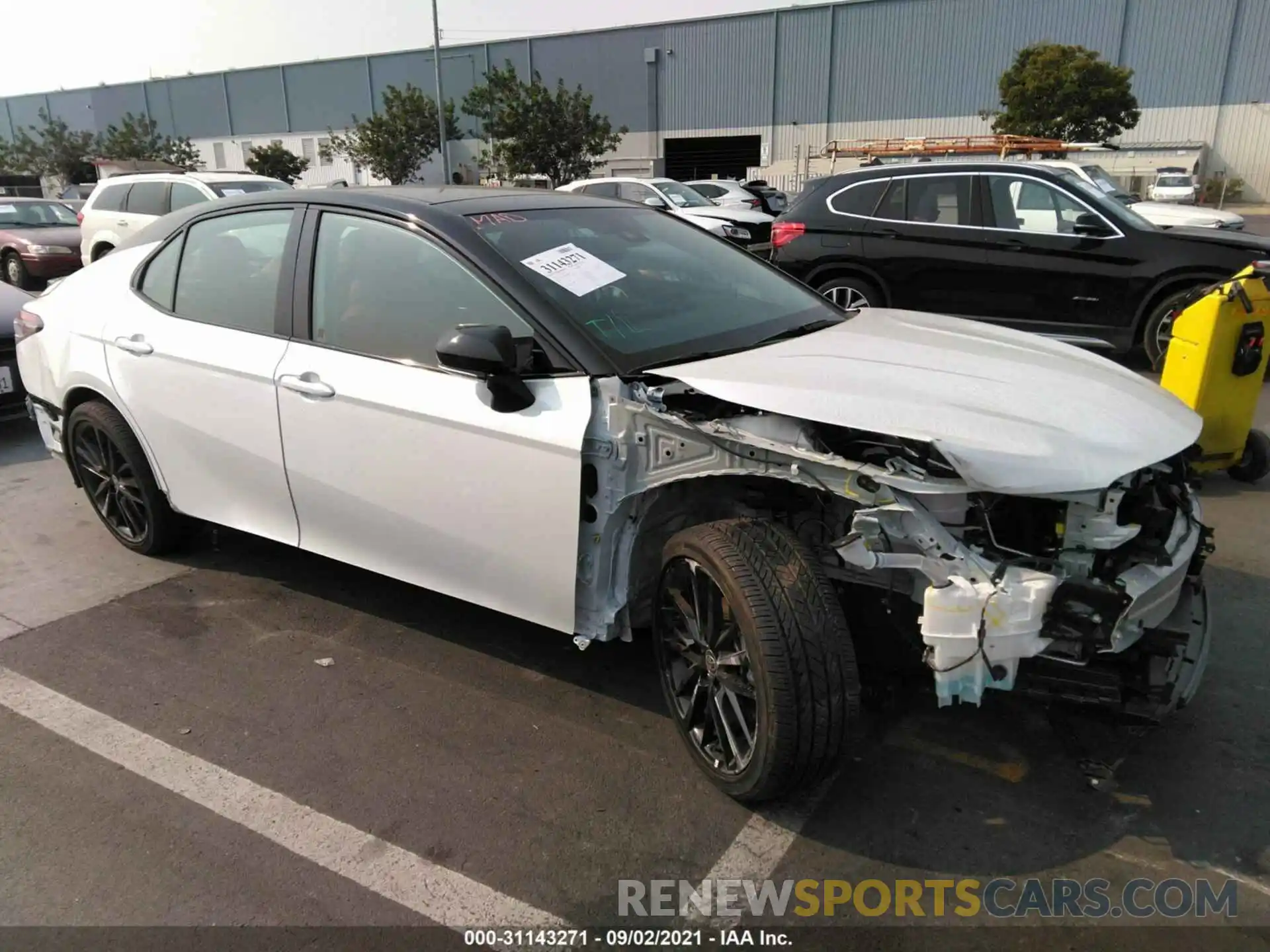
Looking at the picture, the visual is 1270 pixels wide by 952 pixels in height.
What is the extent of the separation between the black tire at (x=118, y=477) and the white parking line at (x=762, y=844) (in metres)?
3.19

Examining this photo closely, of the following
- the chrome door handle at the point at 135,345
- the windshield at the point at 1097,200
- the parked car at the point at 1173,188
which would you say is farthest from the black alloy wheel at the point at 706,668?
the parked car at the point at 1173,188

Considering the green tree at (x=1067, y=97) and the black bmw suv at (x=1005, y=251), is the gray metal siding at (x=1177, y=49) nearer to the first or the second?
the green tree at (x=1067, y=97)

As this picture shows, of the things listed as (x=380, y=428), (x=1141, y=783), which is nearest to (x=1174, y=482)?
(x=1141, y=783)

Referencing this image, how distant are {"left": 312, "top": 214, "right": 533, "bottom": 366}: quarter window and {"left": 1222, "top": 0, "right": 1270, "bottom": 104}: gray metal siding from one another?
4558 centimetres

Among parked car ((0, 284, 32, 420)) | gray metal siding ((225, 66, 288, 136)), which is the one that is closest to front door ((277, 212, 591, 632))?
parked car ((0, 284, 32, 420))

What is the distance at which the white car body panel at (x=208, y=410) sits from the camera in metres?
3.52

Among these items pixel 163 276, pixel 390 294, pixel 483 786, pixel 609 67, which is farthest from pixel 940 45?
pixel 483 786

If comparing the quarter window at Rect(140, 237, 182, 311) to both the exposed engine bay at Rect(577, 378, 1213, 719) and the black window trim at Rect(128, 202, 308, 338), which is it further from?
the exposed engine bay at Rect(577, 378, 1213, 719)

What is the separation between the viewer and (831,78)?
4388cm

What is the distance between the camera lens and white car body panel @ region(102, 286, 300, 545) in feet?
11.5

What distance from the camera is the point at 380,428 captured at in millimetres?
3109

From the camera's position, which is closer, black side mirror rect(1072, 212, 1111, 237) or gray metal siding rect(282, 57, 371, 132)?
black side mirror rect(1072, 212, 1111, 237)

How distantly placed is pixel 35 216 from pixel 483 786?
1806cm

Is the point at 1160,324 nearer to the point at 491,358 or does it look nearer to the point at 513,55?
the point at 491,358
